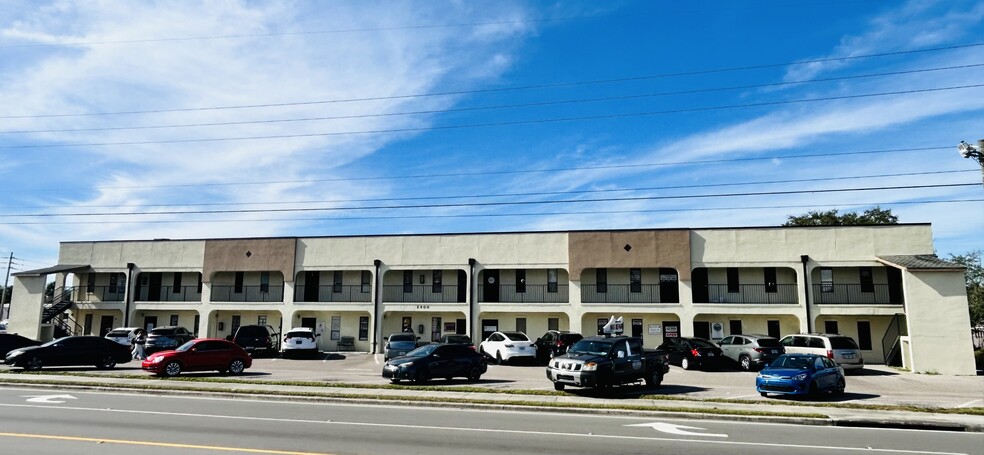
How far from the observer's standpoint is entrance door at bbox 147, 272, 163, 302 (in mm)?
41250

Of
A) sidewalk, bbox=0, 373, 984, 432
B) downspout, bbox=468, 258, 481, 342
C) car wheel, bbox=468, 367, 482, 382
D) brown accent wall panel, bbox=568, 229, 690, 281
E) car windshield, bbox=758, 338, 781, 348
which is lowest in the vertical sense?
sidewalk, bbox=0, 373, 984, 432

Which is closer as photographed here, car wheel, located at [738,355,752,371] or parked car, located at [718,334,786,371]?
parked car, located at [718,334,786,371]

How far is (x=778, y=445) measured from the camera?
1103 centimetres

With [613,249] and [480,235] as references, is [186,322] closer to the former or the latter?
[480,235]

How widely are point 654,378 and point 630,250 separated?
1487 centimetres

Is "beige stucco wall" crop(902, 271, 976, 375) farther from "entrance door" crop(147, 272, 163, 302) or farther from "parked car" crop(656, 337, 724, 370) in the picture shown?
"entrance door" crop(147, 272, 163, 302)

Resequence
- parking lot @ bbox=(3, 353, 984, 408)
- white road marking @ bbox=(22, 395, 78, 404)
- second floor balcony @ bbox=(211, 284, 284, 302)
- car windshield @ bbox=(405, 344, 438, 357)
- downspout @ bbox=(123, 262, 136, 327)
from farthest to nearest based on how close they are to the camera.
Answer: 1. second floor balcony @ bbox=(211, 284, 284, 302)
2. downspout @ bbox=(123, 262, 136, 327)
3. car windshield @ bbox=(405, 344, 438, 357)
4. parking lot @ bbox=(3, 353, 984, 408)
5. white road marking @ bbox=(22, 395, 78, 404)

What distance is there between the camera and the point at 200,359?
22625 millimetres

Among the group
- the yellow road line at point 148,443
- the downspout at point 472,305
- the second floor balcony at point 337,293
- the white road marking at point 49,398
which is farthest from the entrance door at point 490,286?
the yellow road line at point 148,443

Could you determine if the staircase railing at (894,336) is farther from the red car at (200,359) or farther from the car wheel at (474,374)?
the red car at (200,359)

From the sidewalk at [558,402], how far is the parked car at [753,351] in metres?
9.10

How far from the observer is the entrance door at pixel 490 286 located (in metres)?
37.4

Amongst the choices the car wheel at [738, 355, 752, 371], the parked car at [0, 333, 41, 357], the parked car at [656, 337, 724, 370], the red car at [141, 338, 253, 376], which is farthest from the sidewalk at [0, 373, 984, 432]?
the car wheel at [738, 355, 752, 371]

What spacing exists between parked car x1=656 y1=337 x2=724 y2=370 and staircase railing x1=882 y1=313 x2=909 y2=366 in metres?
10.5
